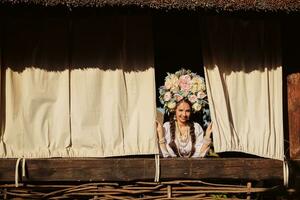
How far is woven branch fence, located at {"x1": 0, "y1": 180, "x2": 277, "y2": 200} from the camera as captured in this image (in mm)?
5703

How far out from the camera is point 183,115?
601cm

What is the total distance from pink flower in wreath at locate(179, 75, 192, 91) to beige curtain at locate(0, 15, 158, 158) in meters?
0.40

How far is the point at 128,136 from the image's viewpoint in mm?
5801

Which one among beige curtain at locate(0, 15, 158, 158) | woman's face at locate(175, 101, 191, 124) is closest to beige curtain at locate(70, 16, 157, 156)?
beige curtain at locate(0, 15, 158, 158)

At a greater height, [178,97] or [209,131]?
[178,97]

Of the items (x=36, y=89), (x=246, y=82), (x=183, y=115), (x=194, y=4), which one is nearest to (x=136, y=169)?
(x=183, y=115)

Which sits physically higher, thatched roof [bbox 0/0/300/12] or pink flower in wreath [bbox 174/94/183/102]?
thatched roof [bbox 0/0/300/12]

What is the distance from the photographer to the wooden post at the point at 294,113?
237 inches

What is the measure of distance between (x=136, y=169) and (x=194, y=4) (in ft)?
6.32

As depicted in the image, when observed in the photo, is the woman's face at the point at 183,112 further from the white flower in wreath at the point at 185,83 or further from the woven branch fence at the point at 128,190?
the woven branch fence at the point at 128,190

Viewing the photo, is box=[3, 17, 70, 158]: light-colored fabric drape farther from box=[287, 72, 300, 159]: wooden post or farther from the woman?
box=[287, 72, 300, 159]: wooden post

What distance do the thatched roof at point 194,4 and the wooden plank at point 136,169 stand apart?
1.71 metres

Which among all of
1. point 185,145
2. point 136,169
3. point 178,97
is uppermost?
point 178,97

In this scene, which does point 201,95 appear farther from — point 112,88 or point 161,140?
point 112,88
